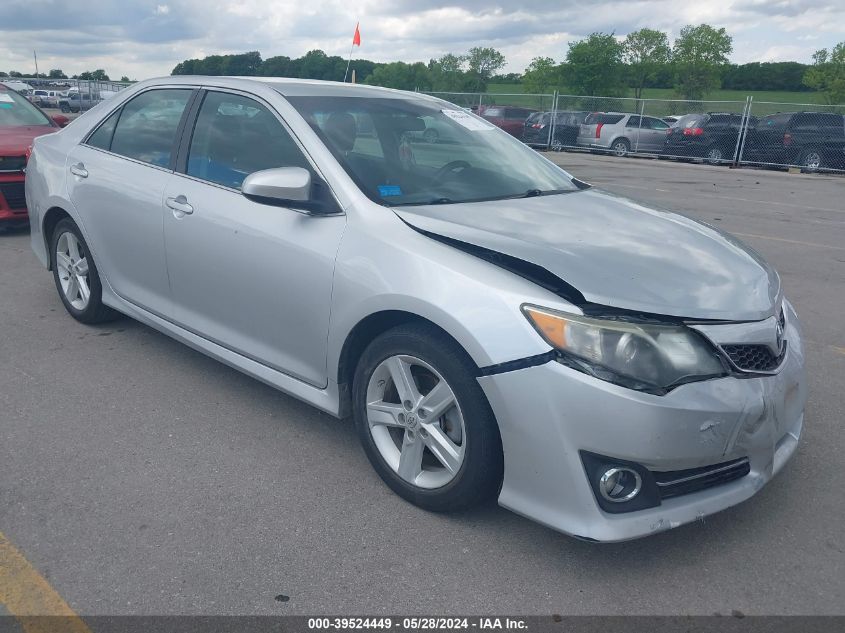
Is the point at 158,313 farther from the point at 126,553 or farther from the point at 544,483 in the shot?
the point at 544,483

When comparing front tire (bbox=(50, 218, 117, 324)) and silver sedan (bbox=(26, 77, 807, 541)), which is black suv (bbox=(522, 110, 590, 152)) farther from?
front tire (bbox=(50, 218, 117, 324))

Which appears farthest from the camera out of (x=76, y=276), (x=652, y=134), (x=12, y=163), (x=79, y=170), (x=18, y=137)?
(x=652, y=134)

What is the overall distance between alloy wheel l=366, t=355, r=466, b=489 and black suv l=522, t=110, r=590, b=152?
24564mm

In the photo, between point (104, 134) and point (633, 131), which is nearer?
point (104, 134)

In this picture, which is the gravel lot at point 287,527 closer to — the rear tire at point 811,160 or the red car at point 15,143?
the red car at point 15,143

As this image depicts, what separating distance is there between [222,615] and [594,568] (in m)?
1.26

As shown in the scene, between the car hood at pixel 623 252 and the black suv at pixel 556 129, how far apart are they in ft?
77.7

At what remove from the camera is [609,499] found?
247cm

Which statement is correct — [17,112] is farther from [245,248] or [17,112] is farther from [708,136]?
[708,136]

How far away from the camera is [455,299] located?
104 inches

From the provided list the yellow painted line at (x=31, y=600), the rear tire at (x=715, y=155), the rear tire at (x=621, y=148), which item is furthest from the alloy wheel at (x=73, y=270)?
the rear tire at (x=621, y=148)

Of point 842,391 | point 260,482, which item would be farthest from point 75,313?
point 842,391

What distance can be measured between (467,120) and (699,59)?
225ft

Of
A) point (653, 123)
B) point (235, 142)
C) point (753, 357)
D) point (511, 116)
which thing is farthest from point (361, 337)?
point (511, 116)
